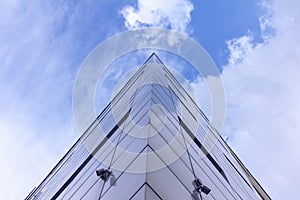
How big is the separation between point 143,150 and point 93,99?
34.3 ft

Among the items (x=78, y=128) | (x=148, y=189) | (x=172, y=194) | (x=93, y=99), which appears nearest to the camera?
(x=148, y=189)

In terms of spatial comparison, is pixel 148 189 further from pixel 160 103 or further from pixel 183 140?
pixel 160 103

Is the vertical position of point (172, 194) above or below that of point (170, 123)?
below

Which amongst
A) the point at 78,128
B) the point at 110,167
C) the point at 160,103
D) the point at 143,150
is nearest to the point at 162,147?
the point at 143,150

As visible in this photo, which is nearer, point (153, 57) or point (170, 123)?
point (170, 123)

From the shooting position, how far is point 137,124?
10.3m

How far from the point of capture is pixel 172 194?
730cm

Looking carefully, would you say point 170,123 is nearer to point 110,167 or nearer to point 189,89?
point 110,167

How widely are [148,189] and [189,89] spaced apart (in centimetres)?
1660

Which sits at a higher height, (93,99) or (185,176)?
(93,99)

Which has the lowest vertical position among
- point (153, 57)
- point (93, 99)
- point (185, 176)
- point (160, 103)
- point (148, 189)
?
point (148, 189)

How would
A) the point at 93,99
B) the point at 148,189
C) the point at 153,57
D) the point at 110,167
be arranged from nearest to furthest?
the point at 148,189 < the point at 110,167 < the point at 93,99 < the point at 153,57

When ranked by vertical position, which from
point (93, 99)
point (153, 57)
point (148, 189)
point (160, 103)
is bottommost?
point (148, 189)

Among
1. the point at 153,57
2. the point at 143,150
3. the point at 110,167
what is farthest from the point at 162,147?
the point at 153,57
